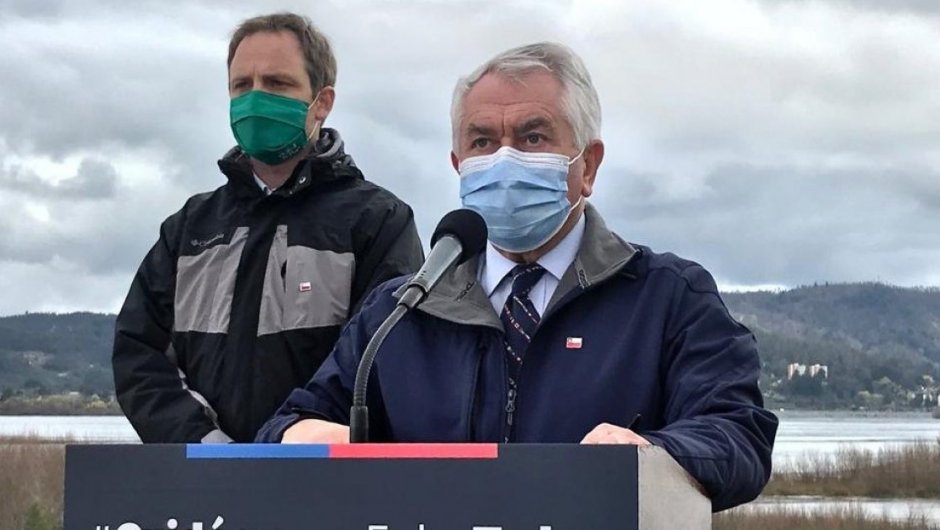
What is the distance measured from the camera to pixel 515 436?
275cm

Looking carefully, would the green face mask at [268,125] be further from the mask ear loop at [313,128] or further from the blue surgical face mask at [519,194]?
the blue surgical face mask at [519,194]

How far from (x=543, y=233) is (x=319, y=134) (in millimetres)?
1490

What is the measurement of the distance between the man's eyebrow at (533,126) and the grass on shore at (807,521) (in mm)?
15757

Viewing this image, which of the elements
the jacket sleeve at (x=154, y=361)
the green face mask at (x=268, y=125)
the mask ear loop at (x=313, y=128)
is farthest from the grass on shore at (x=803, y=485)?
the mask ear loop at (x=313, y=128)

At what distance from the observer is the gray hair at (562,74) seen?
2949 millimetres

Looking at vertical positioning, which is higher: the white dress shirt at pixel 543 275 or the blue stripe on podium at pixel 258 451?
the white dress shirt at pixel 543 275

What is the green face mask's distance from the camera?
4066 millimetres

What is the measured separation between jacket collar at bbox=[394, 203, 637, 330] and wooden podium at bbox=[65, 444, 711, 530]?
785mm

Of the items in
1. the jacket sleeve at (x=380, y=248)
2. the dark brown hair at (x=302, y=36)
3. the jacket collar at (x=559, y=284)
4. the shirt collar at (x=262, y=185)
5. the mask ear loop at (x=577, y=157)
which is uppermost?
the dark brown hair at (x=302, y=36)

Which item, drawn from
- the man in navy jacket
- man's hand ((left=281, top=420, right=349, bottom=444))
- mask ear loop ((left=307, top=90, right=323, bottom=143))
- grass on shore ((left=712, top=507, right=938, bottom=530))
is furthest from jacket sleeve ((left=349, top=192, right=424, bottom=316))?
grass on shore ((left=712, top=507, right=938, bottom=530))

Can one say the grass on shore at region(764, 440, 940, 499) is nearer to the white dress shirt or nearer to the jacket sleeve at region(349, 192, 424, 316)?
the jacket sleeve at region(349, 192, 424, 316)

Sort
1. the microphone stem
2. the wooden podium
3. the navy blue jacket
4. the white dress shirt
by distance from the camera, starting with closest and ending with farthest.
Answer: the wooden podium
the microphone stem
the navy blue jacket
the white dress shirt

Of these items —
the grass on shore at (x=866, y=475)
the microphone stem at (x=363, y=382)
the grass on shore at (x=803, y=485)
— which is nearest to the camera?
the microphone stem at (x=363, y=382)

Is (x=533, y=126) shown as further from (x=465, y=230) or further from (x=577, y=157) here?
(x=465, y=230)
